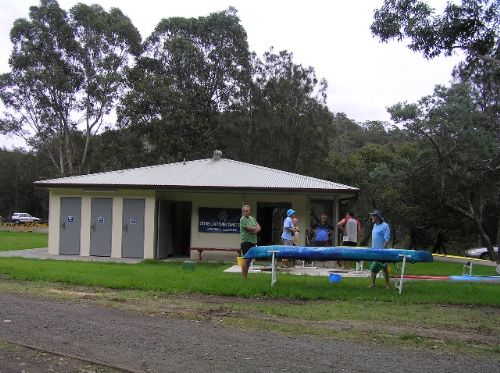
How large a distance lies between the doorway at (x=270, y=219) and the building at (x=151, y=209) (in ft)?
0.12

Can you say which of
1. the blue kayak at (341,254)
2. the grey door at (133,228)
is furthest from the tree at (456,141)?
the blue kayak at (341,254)

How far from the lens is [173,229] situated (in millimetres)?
21938

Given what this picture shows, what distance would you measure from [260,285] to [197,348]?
16.7 ft

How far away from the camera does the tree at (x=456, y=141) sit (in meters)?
25.0

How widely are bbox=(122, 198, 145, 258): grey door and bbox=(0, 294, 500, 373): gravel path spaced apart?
1155 centimetres

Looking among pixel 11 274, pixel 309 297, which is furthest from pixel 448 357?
pixel 11 274

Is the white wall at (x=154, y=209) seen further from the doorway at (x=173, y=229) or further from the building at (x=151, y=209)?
the doorway at (x=173, y=229)

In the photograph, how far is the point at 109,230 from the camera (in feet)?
65.8

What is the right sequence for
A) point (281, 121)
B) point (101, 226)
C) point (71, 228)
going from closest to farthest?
1. point (101, 226)
2. point (71, 228)
3. point (281, 121)

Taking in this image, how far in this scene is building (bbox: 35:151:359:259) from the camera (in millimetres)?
19766

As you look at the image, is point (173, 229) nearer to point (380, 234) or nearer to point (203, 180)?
point (203, 180)

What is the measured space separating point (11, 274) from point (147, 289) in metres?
4.13

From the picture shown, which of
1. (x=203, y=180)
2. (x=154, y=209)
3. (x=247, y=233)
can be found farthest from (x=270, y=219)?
(x=247, y=233)

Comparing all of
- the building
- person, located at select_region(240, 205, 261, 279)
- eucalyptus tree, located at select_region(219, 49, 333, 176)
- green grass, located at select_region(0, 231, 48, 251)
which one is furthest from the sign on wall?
eucalyptus tree, located at select_region(219, 49, 333, 176)
